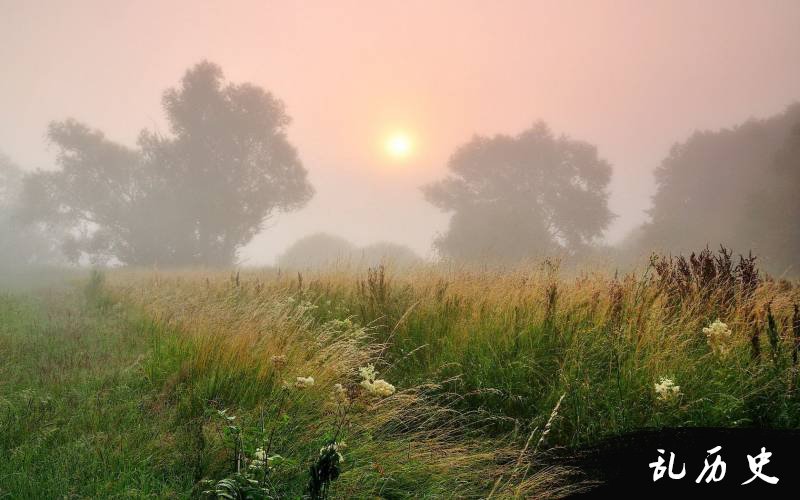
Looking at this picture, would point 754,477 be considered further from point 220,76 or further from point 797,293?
point 220,76

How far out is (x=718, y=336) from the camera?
13.9 feet

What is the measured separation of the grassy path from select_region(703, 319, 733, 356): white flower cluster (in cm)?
425

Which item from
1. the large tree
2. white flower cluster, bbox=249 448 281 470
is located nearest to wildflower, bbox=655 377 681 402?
white flower cluster, bbox=249 448 281 470

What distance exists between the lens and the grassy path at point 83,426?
2.69 m

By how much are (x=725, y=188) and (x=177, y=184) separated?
3599cm

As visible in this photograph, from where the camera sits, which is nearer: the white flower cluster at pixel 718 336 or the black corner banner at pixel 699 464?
the black corner banner at pixel 699 464

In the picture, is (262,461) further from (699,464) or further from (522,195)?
(522,195)

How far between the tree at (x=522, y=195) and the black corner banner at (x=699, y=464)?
29.3m

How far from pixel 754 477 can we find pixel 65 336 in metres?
7.53

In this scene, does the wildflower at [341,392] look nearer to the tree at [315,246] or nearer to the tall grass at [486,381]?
the tall grass at [486,381]

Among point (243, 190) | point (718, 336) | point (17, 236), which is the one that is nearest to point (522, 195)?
point (243, 190)

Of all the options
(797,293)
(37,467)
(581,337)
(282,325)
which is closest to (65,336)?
(282,325)

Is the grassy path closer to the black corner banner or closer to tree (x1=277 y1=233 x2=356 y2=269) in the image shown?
the black corner banner

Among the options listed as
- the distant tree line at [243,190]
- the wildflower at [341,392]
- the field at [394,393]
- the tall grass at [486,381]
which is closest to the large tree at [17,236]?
the distant tree line at [243,190]
